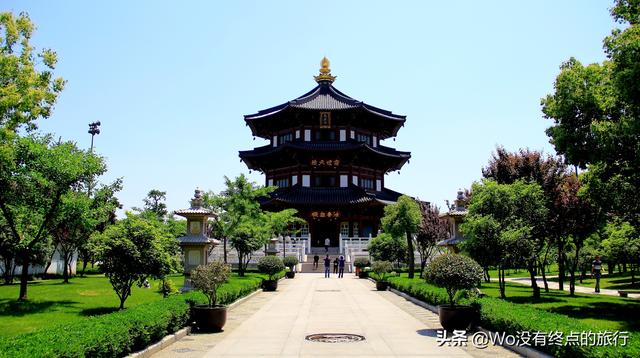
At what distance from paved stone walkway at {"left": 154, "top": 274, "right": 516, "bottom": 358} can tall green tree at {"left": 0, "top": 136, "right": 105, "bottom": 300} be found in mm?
8427

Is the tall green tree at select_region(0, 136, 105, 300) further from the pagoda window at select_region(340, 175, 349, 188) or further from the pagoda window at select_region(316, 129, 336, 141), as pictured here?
the pagoda window at select_region(316, 129, 336, 141)

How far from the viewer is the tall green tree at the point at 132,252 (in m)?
14.8

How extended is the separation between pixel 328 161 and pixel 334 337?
131 ft

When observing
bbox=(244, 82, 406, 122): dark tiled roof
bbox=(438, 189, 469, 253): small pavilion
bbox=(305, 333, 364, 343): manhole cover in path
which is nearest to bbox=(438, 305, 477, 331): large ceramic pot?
bbox=(305, 333, 364, 343): manhole cover in path

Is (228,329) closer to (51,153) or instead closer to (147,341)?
(147,341)

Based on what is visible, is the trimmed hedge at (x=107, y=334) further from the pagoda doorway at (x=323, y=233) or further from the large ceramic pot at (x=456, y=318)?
the pagoda doorway at (x=323, y=233)

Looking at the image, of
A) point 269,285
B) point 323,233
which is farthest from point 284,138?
point 269,285

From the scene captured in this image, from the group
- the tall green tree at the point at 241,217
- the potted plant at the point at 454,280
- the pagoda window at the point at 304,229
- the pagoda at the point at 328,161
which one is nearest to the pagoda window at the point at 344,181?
the pagoda at the point at 328,161

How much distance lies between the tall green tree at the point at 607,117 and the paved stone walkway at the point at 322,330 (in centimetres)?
734

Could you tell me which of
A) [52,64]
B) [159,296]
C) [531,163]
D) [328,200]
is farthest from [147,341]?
[328,200]

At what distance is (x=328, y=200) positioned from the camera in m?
48.9

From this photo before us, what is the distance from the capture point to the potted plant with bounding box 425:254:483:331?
13062 mm

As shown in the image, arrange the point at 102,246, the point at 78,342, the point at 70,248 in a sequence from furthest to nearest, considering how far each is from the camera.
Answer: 1. the point at 70,248
2. the point at 102,246
3. the point at 78,342

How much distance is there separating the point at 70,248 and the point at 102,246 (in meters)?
22.7
